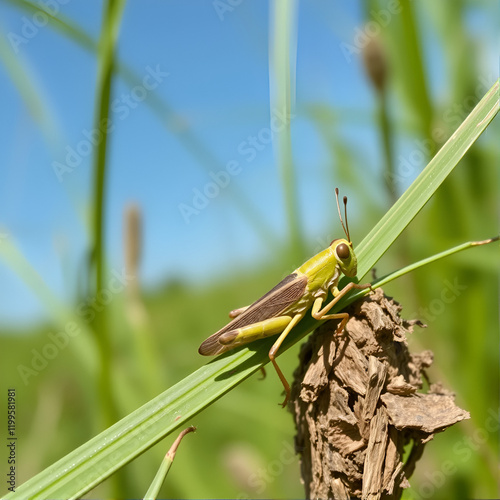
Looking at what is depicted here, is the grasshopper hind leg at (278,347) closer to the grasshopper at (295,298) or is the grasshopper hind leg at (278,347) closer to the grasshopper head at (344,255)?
the grasshopper at (295,298)

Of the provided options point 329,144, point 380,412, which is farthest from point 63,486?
point 329,144

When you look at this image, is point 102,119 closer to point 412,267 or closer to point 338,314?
point 338,314

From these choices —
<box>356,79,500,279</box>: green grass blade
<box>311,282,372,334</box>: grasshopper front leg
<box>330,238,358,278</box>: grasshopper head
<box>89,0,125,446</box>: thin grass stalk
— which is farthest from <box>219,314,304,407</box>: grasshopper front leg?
<box>89,0,125,446</box>: thin grass stalk

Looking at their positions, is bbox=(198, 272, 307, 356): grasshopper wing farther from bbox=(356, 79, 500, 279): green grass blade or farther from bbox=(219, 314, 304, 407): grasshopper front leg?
bbox=(356, 79, 500, 279): green grass blade

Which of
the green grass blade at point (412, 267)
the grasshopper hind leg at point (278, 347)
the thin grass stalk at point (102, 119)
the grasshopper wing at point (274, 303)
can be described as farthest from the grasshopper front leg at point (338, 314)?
the thin grass stalk at point (102, 119)

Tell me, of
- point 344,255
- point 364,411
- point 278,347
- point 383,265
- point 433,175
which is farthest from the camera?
point 383,265

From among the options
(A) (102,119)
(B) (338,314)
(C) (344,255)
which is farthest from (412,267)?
(A) (102,119)

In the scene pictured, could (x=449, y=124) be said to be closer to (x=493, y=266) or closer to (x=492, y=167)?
(x=492, y=167)
